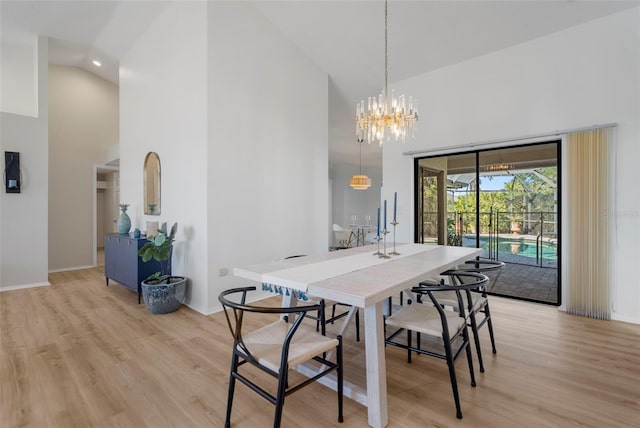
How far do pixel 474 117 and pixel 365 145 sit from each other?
166 inches

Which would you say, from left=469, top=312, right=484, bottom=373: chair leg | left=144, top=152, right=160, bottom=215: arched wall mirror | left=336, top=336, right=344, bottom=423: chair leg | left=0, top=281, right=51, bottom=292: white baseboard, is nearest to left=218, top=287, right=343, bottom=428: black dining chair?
left=336, top=336, right=344, bottom=423: chair leg

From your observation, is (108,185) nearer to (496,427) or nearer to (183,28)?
(183,28)

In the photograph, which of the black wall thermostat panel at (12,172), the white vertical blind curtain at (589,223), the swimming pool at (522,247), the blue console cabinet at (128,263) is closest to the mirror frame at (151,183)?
the blue console cabinet at (128,263)

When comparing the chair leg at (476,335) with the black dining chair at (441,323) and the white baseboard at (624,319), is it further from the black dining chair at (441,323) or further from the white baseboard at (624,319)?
the white baseboard at (624,319)

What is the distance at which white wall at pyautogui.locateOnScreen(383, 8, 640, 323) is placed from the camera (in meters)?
3.14

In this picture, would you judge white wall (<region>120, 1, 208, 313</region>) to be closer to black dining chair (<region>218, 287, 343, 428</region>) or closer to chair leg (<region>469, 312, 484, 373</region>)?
black dining chair (<region>218, 287, 343, 428</region>)

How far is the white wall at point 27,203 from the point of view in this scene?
4.44 metres

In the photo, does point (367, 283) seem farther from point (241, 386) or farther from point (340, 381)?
point (241, 386)

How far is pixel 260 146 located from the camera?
3980 mm

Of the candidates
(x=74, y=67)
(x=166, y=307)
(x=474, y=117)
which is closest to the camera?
(x=166, y=307)

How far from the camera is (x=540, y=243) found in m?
3.97

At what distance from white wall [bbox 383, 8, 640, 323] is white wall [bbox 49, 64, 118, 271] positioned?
21.6ft

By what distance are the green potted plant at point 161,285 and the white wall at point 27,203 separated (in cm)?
247

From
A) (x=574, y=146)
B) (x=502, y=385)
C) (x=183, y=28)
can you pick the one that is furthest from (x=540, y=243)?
(x=183, y=28)
